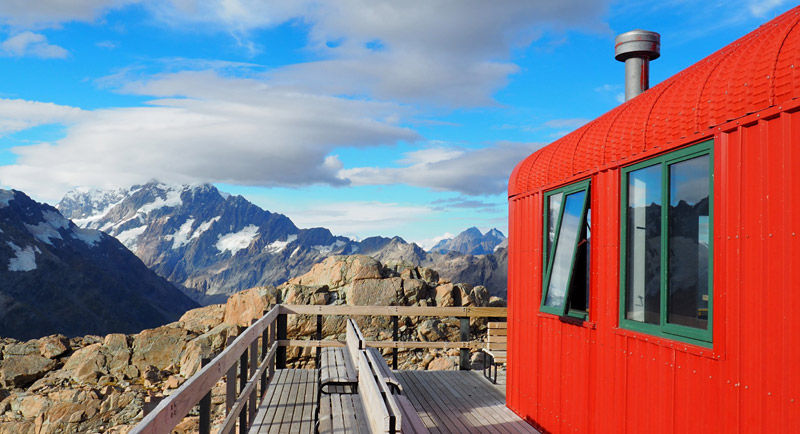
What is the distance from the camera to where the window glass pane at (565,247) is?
18.9ft

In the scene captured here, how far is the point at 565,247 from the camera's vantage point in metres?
5.93

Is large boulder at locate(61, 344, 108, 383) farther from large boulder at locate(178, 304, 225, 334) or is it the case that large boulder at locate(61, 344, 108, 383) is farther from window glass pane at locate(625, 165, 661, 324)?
window glass pane at locate(625, 165, 661, 324)

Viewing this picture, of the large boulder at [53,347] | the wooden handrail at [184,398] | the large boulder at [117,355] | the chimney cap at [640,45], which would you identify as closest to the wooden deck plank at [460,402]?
the wooden handrail at [184,398]

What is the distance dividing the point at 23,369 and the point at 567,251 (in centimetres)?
2541

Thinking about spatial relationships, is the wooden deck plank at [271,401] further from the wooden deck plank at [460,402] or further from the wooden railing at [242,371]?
the wooden deck plank at [460,402]

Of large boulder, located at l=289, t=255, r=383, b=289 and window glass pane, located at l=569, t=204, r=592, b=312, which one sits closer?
window glass pane, located at l=569, t=204, r=592, b=312

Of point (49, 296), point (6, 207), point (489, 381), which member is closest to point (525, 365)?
point (489, 381)

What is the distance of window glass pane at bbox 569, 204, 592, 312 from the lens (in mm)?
5613

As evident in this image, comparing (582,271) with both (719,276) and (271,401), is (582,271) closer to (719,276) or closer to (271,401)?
(719,276)

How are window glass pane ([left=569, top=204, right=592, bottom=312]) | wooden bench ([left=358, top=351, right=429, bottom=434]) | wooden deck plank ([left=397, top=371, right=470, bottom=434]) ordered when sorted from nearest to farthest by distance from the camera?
→ wooden bench ([left=358, top=351, right=429, bottom=434]), window glass pane ([left=569, top=204, right=592, bottom=312]), wooden deck plank ([left=397, top=371, right=470, bottom=434])

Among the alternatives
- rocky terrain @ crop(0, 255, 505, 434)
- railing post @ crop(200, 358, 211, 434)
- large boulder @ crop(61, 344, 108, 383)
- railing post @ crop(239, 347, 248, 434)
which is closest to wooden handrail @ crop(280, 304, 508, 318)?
railing post @ crop(239, 347, 248, 434)

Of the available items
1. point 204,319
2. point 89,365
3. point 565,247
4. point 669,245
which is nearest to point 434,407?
point 565,247

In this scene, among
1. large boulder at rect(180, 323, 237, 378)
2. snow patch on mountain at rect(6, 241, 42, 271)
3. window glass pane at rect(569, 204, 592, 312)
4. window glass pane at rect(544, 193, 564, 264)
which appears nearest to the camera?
window glass pane at rect(569, 204, 592, 312)

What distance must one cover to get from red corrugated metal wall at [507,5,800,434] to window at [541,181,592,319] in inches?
6.5
